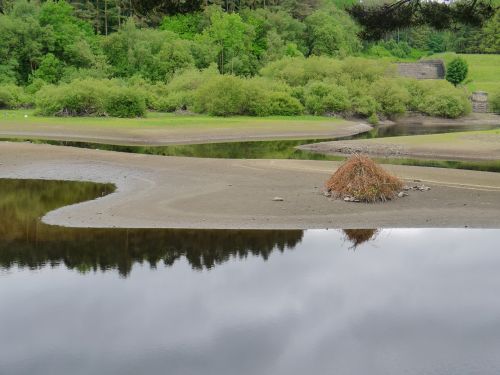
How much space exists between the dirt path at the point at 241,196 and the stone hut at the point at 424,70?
62.4 m

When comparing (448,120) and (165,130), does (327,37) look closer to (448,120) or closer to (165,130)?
(448,120)

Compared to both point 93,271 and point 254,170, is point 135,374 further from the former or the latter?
point 254,170

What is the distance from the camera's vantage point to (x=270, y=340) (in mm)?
12102

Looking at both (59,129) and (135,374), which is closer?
(135,374)

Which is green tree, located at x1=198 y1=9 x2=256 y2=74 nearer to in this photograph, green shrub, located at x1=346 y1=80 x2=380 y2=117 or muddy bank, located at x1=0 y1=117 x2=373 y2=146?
green shrub, located at x1=346 y1=80 x2=380 y2=117

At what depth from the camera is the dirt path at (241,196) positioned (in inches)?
816

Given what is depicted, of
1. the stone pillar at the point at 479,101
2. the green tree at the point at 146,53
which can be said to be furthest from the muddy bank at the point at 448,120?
the green tree at the point at 146,53

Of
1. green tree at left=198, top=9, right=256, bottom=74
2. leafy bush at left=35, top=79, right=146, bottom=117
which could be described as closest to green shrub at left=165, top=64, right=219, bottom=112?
leafy bush at left=35, top=79, right=146, bottom=117

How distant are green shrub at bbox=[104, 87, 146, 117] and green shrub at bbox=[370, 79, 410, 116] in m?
25.5

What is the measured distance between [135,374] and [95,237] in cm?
845

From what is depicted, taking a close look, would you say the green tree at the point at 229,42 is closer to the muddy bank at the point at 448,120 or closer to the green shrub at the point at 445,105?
the muddy bank at the point at 448,120

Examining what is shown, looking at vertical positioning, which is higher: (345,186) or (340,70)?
(340,70)

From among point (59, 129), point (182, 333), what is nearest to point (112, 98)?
point (59, 129)

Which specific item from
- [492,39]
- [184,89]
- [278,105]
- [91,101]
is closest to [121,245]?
[91,101]
